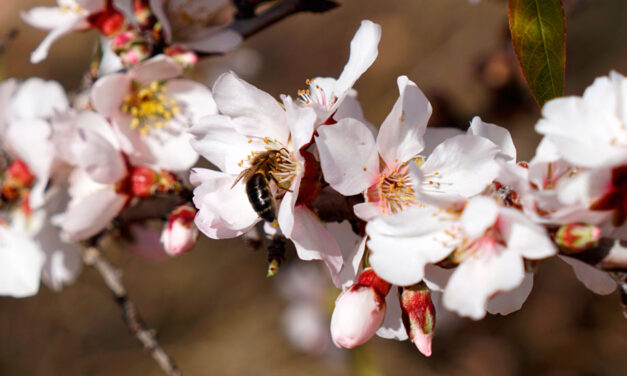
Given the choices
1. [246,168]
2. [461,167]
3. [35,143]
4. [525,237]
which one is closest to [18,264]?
[35,143]

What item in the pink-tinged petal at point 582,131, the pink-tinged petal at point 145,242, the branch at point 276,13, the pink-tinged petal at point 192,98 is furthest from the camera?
the pink-tinged petal at point 145,242

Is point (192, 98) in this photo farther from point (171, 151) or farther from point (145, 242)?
point (145, 242)

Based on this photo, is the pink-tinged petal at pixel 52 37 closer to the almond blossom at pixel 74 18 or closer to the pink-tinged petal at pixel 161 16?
the almond blossom at pixel 74 18

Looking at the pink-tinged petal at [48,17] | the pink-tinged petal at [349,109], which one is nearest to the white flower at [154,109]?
the pink-tinged petal at [48,17]

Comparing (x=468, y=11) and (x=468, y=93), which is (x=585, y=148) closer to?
(x=468, y=93)

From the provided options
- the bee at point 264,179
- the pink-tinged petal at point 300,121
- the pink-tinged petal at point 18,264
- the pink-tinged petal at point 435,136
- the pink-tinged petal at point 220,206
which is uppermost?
the pink-tinged petal at point 300,121

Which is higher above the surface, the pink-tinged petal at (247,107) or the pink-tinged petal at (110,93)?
the pink-tinged petal at (247,107)
